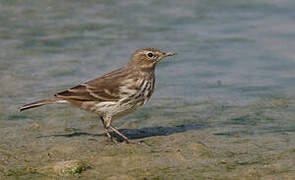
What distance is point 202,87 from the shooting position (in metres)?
11.7

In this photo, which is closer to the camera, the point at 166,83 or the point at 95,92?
the point at 95,92

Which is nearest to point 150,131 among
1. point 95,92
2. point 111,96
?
point 111,96

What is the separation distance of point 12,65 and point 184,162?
5.44m

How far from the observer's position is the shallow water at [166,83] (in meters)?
8.16

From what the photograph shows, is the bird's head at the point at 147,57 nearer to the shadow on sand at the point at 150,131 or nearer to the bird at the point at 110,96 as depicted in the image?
the bird at the point at 110,96

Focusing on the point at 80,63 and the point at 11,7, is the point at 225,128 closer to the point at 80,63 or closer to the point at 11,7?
the point at 80,63

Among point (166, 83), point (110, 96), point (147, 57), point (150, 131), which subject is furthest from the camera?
point (166, 83)

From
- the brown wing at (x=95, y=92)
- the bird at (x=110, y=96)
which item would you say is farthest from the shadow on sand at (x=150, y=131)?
the brown wing at (x=95, y=92)

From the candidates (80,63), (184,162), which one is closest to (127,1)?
(80,63)

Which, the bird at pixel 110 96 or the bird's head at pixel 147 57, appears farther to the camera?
the bird's head at pixel 147 57

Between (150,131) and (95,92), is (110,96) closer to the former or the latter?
(95,92)

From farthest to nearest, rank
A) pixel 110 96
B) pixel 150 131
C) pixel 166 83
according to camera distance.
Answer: pixel 166 83, pixel 150 131, pixel 110 96

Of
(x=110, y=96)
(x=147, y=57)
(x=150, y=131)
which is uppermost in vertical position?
(x=147, y=57)

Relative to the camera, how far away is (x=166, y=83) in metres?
12.0
